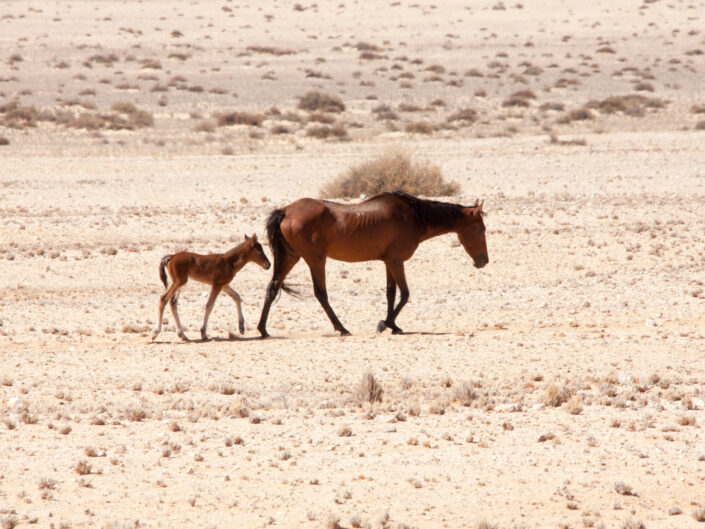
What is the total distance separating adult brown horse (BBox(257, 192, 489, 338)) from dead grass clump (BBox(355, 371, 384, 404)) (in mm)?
2976

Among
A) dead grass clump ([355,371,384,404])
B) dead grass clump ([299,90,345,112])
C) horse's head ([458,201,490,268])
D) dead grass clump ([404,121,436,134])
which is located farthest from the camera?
dead grass clump ([299,90,345,112])

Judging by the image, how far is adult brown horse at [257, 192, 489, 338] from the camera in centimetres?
1245

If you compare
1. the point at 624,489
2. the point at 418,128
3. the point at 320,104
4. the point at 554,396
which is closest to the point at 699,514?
the point at 624,489

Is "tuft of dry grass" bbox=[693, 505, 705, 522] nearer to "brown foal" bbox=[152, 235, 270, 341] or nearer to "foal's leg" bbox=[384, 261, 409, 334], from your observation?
"foal's leg" bbox=[384, 261, 409, 334]

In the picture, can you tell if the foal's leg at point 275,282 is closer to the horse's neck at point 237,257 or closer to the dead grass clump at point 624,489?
the horse's neck at point 237,257

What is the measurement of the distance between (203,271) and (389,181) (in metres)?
12.2

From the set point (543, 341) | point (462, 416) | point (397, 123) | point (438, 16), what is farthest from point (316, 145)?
point (438, 16)

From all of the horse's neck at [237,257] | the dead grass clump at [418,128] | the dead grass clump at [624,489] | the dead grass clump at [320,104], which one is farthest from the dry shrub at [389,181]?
the dead grass clump at [320,104]

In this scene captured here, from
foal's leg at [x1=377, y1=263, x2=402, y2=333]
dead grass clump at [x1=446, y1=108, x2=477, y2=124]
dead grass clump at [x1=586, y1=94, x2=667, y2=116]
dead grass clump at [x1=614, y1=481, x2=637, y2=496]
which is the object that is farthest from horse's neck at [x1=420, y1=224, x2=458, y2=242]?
dead grass clump at [x1=586, y1=94, x2=667, y2=116]

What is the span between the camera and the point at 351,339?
12.4 m

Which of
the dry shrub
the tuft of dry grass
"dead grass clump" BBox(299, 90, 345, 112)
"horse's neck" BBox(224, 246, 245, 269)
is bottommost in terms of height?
the tuft of dry grass

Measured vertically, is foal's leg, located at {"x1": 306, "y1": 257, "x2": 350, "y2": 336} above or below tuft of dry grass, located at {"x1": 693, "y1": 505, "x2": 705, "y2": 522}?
above

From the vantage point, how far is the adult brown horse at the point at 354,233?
12.5 metres

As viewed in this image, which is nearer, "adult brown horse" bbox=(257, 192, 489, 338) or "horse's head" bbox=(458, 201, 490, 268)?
"adult brown horse" bbox=(257, 192, 489, 338)
